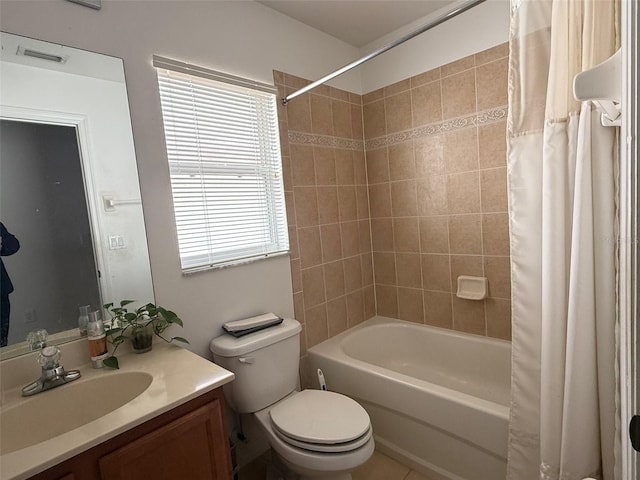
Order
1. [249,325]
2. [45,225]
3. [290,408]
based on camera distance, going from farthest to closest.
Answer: [249,325], [290,408], [45,225]

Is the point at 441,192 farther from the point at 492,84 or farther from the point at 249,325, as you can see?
the point at 249,325

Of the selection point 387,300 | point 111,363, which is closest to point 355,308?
point 387,300

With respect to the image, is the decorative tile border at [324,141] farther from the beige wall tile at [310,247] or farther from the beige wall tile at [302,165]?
the beige wall tile at [310,247]

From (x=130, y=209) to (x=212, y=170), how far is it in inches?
17.6

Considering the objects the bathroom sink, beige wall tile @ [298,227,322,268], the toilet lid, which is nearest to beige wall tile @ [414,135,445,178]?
beige wall tile @ [298,227,322,268]

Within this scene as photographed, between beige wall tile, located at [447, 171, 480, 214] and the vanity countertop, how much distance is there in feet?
5.53

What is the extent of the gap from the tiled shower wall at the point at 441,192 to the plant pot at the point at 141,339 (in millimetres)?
1708

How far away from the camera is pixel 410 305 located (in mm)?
2441

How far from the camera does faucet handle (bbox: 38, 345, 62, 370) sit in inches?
44.0

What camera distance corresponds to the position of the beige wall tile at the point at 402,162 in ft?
7.50

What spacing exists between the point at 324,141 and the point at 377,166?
1.64ft

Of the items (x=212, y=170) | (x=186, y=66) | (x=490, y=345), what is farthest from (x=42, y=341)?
(x=490, y=345)

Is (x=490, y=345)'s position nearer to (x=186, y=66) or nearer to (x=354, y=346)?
(x=354, y=346)

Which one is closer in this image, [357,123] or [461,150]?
[461,150]
